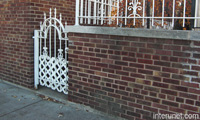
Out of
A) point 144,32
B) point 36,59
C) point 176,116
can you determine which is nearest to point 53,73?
point 36,59

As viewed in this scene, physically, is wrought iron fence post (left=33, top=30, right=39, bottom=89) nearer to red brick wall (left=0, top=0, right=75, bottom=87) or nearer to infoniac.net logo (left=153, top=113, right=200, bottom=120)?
red brick wall (left=0, top=0, right=75, bottom=87)

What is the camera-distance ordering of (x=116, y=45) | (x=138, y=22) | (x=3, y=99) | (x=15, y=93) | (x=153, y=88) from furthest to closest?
(x=138, y=22) → (x=15, y=93) → (x=3, y=99) → (x=116, y=45) → (x=153, y=88)

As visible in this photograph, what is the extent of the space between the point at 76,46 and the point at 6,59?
2596mm

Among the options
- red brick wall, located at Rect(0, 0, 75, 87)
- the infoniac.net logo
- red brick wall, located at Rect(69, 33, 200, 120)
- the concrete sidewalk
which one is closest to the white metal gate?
red brick wall, located at Rect(0, 0, 75, 87)

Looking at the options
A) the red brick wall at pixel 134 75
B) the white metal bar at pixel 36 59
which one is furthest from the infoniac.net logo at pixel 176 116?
the white metal bar at pixel 36 59

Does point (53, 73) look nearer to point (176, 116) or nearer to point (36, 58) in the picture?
point (36, 58)

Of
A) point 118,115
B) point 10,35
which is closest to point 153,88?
point 118,115

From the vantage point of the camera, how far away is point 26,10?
500 centimetres

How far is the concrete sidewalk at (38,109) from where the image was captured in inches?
148

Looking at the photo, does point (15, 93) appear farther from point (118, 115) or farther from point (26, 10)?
point (118, 115)

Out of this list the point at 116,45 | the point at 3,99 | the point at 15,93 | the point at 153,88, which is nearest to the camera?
the point at 153,88

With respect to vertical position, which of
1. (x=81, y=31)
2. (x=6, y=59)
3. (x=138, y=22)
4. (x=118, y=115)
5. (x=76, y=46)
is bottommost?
(x=118, y=115)

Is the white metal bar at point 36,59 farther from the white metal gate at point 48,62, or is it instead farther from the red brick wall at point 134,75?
the red brick wall at point 134,75

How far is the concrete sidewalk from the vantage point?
3750 mm
